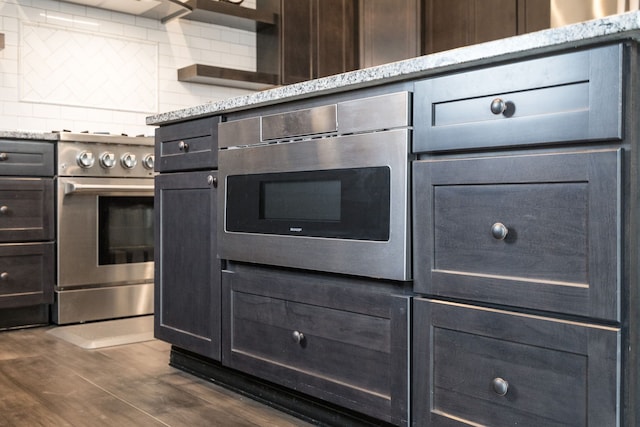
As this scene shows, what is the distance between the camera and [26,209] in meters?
3.39

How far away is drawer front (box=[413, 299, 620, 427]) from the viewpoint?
1.25 metres

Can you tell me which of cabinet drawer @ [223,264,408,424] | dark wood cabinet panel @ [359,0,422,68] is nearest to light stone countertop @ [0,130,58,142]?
cabinet drawer @ [223,264,408,424]

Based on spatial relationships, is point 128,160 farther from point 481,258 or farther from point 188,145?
point 481,258

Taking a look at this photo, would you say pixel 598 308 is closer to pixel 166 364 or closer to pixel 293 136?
pixel 293 136

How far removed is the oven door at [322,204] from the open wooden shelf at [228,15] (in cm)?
217

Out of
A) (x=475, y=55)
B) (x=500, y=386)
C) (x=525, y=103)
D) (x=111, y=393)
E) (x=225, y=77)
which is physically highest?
(x=225, y=77)

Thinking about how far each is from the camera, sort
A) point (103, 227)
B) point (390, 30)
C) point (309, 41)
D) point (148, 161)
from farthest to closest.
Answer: point (309, 41) < point (390, 30) < point (148, 161) < point (103, 227)

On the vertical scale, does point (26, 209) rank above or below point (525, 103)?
below

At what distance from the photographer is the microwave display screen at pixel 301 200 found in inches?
72.1

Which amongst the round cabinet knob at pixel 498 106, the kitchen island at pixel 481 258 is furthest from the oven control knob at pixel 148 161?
the round cabinet knob at pixel 498 106

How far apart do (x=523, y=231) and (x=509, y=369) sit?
281mm

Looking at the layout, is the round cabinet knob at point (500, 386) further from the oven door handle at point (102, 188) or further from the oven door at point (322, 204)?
the oven door handle at point (102, 188)

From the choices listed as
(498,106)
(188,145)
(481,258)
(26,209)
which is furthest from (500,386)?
(26,209)

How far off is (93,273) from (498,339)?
8.63 feet
